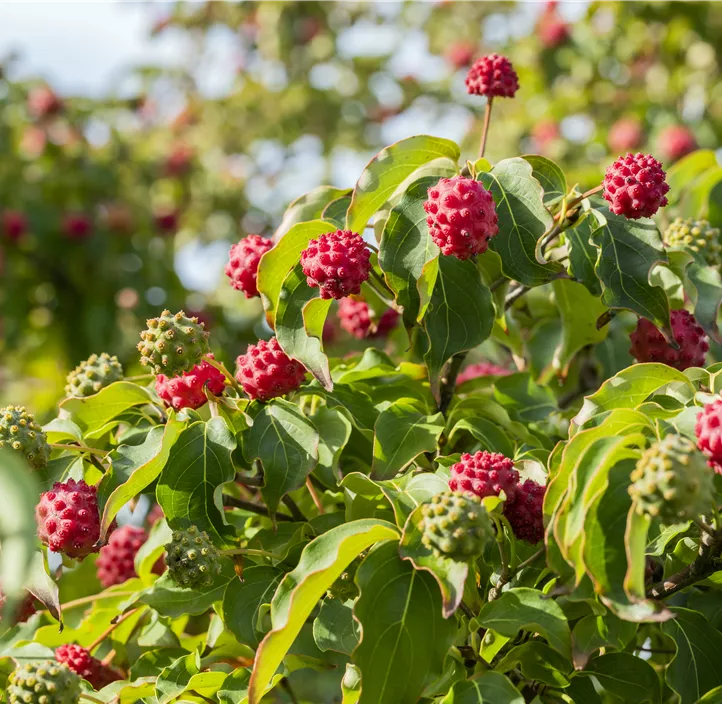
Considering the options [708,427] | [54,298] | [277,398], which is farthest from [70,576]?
[54,298]

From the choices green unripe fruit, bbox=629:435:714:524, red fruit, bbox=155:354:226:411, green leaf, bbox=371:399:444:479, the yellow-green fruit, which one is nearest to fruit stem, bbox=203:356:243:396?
red fruit, bbox=155:354:226:411

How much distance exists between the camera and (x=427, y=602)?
118 cm

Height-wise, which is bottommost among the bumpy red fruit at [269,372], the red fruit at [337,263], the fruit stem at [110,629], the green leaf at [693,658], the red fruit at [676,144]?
the red fruit at [676,144]

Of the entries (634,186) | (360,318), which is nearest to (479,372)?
(360,318)

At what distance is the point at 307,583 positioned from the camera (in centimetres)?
112

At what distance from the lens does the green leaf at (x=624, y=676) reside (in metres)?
1.34

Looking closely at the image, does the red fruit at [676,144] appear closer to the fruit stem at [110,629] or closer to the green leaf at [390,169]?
the green leaf at [390,169]

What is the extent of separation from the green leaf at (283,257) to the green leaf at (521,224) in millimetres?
260

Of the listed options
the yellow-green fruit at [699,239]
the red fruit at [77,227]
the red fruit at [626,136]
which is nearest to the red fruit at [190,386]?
the yellow-green fruit at [699,239]

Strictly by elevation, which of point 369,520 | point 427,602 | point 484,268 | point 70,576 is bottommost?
point 70,576

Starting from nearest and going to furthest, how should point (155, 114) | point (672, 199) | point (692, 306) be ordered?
point (692, 306) → point (672, 199) → point (155, 114)

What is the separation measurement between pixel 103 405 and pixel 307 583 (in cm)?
60

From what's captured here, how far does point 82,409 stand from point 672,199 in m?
1.40

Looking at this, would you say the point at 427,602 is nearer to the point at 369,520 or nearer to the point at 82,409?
the point at 369,520
